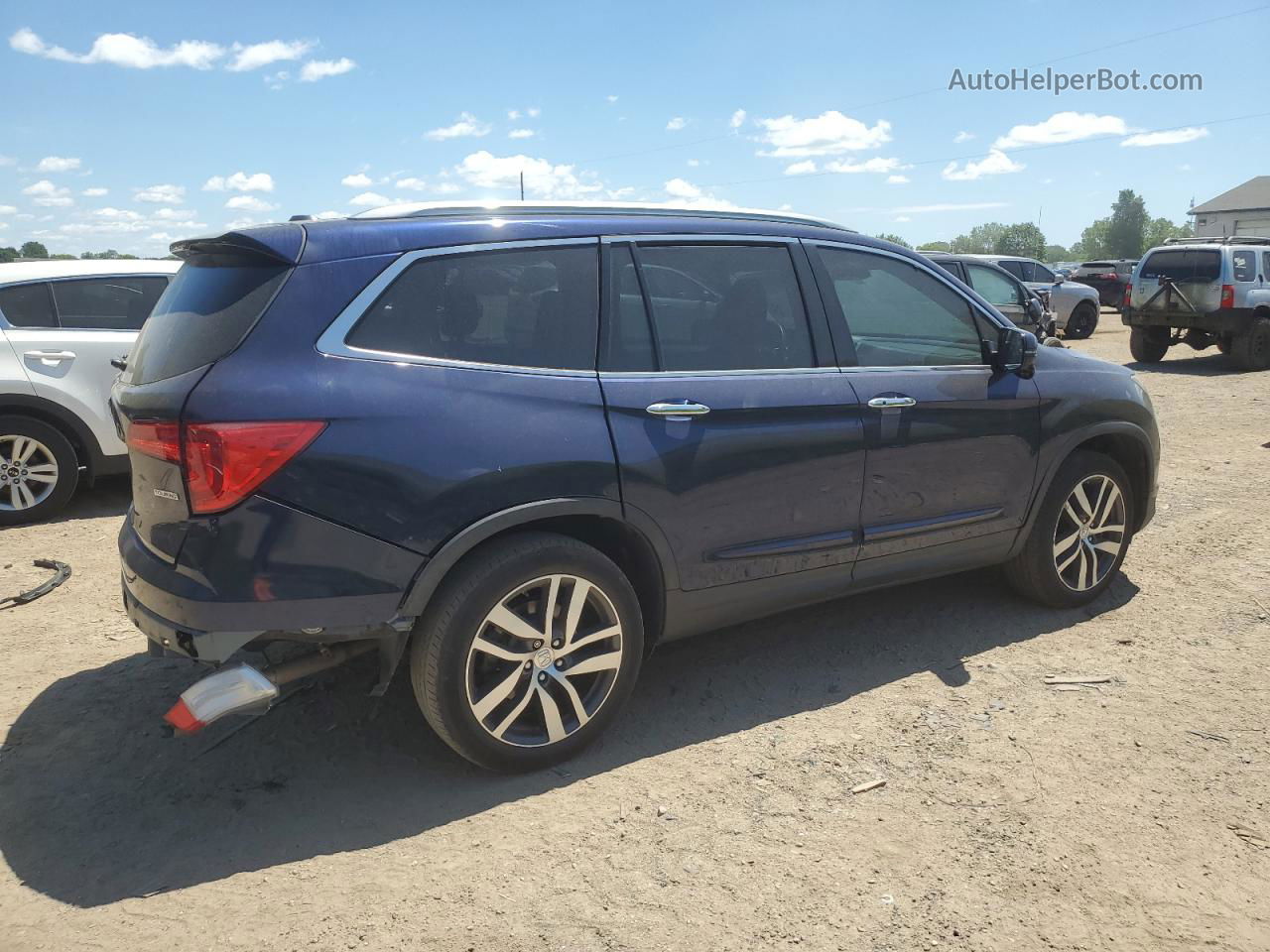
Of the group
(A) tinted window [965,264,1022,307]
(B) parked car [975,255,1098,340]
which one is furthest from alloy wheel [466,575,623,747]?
(B) parked car [975,255,1098,340]

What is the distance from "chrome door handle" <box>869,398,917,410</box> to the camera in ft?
12.5

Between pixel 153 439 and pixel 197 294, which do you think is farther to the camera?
pixel 197 294

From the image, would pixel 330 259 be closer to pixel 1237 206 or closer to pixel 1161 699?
pixel 1161 699

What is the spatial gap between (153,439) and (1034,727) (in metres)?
3.16

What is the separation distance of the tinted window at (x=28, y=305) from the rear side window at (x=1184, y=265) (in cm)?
1500

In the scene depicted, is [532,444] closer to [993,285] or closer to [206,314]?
[206,314]

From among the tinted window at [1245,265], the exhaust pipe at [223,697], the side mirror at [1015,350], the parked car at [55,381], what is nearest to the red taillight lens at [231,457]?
the exhaust pipe at [223,697]

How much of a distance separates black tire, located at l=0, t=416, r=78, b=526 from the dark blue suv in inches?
167

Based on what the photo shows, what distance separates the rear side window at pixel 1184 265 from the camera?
14.6 meters

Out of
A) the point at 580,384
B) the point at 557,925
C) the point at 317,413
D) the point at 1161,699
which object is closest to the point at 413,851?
the point at 557,925

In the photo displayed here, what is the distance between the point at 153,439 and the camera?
2.80m

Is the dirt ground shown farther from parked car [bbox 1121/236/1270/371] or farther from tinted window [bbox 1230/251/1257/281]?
tinted window [bbox 1230/251/1257/281]

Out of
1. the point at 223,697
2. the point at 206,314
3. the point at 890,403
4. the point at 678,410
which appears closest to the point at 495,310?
the point at 678,410

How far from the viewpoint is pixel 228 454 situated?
2.67m
